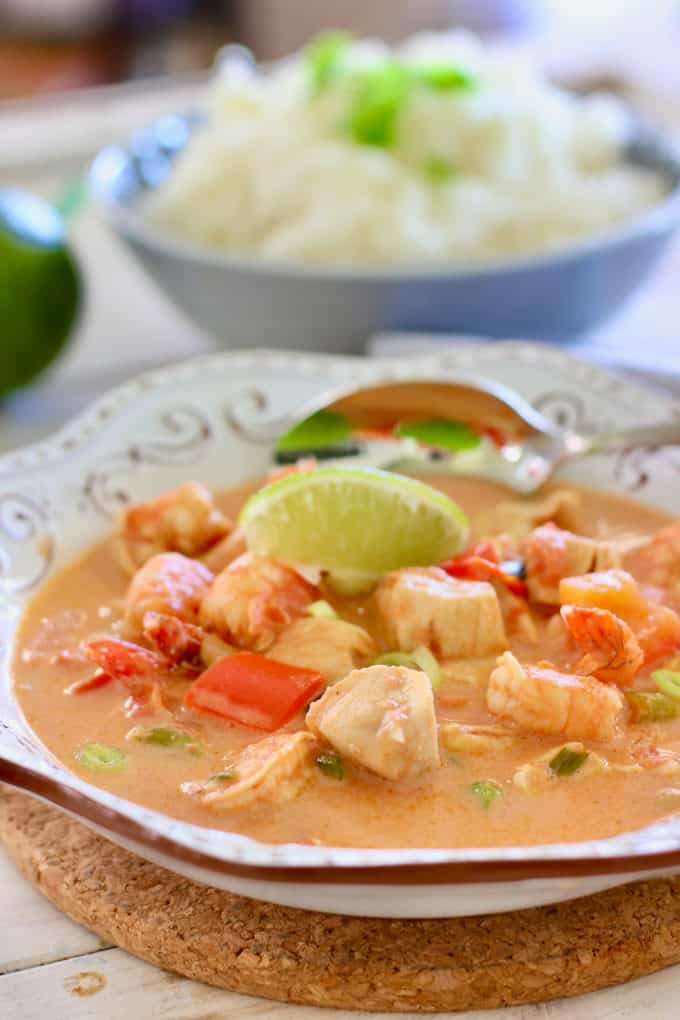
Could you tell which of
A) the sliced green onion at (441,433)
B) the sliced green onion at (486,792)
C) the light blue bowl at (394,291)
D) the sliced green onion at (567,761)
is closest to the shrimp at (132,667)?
the sliced green onion at (486,792)

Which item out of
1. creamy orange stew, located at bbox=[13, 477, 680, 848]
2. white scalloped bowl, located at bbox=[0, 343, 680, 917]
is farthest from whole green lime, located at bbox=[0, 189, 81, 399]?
creamy orange stew, located at bbox=[13, 477, 680, 848]

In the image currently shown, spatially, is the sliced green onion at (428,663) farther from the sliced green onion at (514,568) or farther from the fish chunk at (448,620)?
the sliced green onion at (514,568)

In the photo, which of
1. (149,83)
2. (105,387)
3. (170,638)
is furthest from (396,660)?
(149,83)

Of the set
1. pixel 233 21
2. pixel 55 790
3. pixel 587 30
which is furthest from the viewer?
pixel 233 21

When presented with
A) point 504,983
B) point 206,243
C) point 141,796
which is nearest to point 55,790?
point 141,796

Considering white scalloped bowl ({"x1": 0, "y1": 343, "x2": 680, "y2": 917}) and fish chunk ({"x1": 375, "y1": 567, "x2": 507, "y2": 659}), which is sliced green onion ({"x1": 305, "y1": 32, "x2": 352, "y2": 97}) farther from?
fish chunk ({"x1": 375, "y1": 567, "x2": 507, "y2": 659})

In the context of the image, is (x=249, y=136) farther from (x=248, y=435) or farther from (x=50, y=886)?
(x=50, y=886)

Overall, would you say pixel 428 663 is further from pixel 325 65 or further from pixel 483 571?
pixel 325 65
